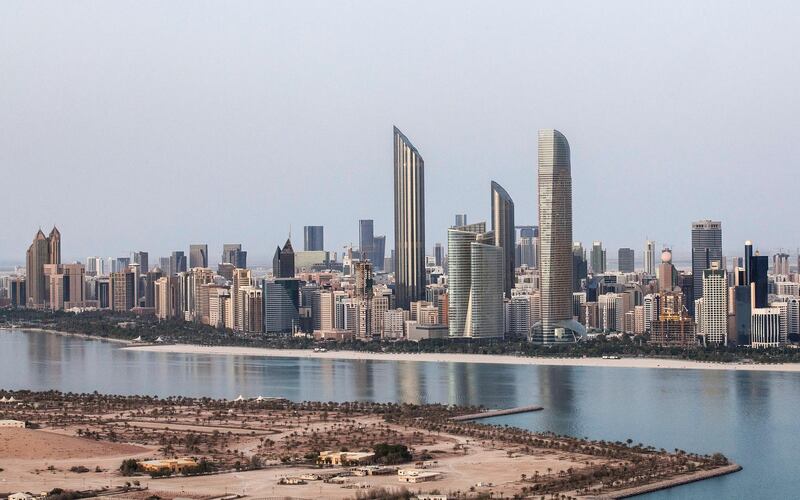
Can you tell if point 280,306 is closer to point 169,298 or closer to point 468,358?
point 169,298

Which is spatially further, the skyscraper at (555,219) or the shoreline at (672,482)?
the skyscraper at (555,219)

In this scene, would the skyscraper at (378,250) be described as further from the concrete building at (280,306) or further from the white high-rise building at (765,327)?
the white high-rise building at (765,327)

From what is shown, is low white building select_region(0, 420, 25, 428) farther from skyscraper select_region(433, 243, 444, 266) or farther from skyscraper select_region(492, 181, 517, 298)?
skyscraper select_region(433, 243, 444, 266)

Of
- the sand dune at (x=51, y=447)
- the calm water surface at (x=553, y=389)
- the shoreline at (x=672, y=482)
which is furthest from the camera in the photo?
the calm water surface at (x=553, y=389)

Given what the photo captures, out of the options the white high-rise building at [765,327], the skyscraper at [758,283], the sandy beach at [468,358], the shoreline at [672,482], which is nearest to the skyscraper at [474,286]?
the sandy beach at [468,358]

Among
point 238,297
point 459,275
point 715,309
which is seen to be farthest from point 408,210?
point 715,309

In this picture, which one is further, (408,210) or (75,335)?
(408,210)

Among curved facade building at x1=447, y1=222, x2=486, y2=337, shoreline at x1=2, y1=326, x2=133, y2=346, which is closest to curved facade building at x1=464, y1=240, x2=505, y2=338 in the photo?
curved facade building at x1=447, y1=222, x2=486, y2=337
